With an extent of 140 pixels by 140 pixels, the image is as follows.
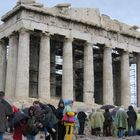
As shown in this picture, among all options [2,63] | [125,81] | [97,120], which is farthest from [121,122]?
[125,81]

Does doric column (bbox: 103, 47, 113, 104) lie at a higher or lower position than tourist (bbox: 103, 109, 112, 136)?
higher

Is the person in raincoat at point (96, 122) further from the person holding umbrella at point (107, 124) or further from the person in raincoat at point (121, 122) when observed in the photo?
the person in raincoat at point (121, 122)

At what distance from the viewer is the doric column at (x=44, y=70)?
40250mm


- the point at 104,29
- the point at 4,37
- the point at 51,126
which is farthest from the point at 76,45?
the point at 51,126

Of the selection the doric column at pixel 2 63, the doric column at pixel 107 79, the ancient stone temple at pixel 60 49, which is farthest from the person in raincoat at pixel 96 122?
the doric column at pixel 2 63

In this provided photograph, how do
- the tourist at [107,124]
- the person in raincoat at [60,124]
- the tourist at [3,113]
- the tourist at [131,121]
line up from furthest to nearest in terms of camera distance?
the tourist at [107,124] → the tourist at [131,121] → the person in raincoat at [60,124] → the tourist at [3,113]

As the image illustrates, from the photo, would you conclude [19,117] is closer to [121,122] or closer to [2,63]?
[121,122]

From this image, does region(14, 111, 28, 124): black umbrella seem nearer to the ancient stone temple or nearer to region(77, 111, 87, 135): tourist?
region(77, 111, 87, 135): tourist

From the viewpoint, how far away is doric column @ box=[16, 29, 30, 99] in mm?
39281

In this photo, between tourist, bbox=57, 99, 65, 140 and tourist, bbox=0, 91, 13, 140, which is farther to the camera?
tourist, bbox=57, 99, 65, 140

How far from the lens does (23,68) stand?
3988cm

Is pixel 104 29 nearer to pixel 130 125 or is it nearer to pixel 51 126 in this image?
pixel 130 125

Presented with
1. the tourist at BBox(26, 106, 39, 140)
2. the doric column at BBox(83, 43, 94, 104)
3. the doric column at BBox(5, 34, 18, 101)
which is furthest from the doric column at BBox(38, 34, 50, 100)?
the tourist at BBox(26, 106, 39, 140)

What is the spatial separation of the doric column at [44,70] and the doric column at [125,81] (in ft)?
29.9
